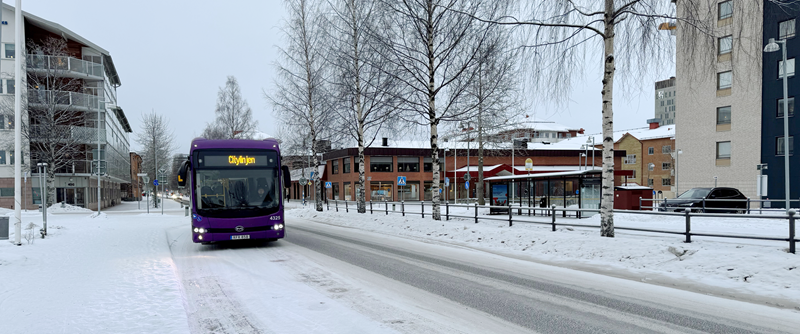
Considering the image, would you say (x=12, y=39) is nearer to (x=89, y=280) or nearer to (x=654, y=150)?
(x=89, y=280)

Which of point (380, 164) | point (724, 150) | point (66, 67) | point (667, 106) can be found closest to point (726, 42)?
point (724, 150)

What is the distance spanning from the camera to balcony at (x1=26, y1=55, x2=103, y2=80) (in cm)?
3300

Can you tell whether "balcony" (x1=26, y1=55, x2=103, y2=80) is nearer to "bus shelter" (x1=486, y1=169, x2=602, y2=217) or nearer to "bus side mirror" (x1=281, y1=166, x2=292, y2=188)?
"bus side mirror" (x1=281, y1=166, x2=292, y2=188)

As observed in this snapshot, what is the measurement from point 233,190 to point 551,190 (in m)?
17.7

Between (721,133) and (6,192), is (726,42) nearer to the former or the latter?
(721,133)

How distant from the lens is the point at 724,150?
36.1 m

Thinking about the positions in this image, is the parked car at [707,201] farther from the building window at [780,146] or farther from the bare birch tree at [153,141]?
the bare birch tree at [153,141]

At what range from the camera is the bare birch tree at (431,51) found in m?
16.2

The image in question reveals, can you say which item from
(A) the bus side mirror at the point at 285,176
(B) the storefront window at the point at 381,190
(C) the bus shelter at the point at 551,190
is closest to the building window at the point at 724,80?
(C) the bus shelter at the point at 551,190

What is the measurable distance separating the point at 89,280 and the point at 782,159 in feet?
132

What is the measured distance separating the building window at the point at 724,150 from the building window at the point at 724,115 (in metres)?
1.59

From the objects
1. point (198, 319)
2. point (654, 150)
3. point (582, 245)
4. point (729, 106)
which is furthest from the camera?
point (654, 150)

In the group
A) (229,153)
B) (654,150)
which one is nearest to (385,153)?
(654,150)

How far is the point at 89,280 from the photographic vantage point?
830 centimetres
